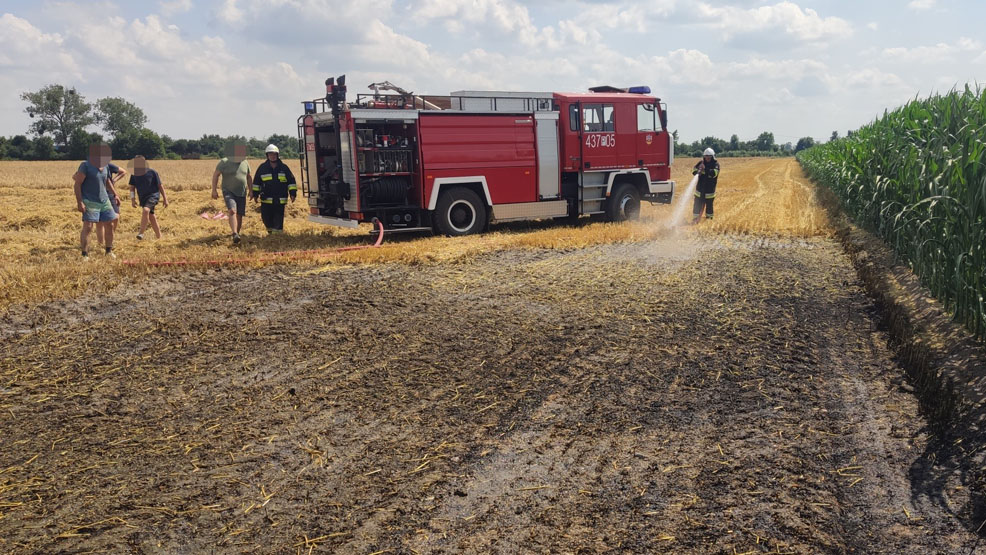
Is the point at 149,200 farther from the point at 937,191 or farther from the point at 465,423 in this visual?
the point at 937,191

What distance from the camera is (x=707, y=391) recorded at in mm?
5254

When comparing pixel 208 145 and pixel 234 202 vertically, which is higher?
pixel 208 145

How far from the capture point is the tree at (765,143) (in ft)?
465

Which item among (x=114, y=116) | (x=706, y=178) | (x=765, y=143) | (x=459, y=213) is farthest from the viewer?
(x=765, y=143)

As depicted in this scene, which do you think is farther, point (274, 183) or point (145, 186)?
point (274, 183)

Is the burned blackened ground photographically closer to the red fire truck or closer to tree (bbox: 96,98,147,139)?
the red fire truck

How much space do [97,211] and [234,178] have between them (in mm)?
2528

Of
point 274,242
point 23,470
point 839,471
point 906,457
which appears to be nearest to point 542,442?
point 839,471

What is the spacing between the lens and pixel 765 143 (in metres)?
142

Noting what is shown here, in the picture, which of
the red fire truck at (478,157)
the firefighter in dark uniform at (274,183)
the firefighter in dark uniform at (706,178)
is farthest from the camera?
the firefighter in dark uniform at (706,178)

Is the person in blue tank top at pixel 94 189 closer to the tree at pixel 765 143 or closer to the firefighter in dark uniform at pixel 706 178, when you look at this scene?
the firefighter in dark uniform at pixel 706 178

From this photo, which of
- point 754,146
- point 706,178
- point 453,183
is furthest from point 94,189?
point 754,146

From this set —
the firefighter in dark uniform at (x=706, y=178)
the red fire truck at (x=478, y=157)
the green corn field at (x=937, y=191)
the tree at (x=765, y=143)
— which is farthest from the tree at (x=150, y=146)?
the tree at (x=765, y=143)

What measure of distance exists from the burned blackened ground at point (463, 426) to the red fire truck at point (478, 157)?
5.38 meters
